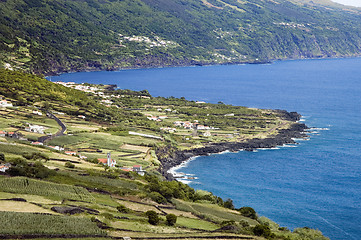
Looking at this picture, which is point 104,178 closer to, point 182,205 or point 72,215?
point 182,205

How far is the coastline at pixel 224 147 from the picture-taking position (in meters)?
83.1

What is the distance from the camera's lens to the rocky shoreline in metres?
83.2

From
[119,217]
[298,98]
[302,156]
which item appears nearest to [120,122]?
[302,156]

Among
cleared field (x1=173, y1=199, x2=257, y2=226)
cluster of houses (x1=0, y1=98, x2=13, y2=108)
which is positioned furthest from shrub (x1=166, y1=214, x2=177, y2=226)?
cluster of houses (x1=0, y1=98, x2=13, y2=108)

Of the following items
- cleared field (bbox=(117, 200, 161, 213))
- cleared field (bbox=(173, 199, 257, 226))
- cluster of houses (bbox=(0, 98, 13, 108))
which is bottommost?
cleared field (bbox=(173, 199, 257, 226))

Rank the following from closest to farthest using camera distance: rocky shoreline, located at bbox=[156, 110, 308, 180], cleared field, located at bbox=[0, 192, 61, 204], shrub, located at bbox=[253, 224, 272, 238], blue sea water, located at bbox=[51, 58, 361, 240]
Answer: cleared field, located at bbox=[0, 192, 61, 204], shrub, located at bbox=[253, 224, 272, 238], blue sea water, located at bbox=[51, 58, 361, 240], rocky shoreline, located at bbox=[156, 110, 308, 180]

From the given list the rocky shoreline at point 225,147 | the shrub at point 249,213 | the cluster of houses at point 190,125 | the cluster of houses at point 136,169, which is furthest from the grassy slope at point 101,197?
the cluster of houses at point 190,125

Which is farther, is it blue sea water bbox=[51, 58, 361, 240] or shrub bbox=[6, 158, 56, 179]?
blue sea water bbox=[51, 58, 361, 240]

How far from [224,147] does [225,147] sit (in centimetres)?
25

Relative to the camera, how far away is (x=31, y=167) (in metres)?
48.9

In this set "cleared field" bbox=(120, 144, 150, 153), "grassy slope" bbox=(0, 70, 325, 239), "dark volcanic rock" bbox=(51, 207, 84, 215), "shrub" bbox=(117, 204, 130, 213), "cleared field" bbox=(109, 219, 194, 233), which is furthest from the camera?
"cleared field" bbox=(120, 144, 150, 153)

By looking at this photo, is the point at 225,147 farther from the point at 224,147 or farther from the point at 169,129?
the point at 169,129

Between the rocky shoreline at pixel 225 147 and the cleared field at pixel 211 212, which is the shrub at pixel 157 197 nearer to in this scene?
the cleared field at pixel 211 212

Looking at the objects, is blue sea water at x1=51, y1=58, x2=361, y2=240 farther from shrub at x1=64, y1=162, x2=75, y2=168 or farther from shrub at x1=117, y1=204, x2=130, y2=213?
shrub at x1=117, y1=204, x2=130, y2=213
